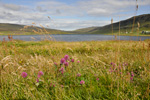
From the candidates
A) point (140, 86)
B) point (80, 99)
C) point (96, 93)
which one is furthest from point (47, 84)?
point (140, 86)

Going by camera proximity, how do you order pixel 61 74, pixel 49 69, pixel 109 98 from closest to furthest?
pixel 109 98
pixel 61 74
pixel 49 69

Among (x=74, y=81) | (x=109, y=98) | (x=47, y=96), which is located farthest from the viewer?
(x=74, y=81)

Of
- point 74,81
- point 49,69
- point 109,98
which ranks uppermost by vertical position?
point 49,69

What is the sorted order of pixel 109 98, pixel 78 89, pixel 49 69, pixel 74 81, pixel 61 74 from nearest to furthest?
pixel 109 98 < pixel 78 89 < pixel 74 81 < pixel 61 74 < pixel 49 69

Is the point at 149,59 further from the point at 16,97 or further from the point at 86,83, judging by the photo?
the point at 16,97

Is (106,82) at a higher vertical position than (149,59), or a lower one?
lower

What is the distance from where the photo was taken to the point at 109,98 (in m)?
1.83

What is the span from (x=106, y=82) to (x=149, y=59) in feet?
6.14

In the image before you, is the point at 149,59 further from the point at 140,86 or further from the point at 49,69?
the point at 49,69

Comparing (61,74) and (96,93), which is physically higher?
(61,74)

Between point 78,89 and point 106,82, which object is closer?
point 78,89

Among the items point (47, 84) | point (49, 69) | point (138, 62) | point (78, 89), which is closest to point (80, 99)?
point (78, 89)

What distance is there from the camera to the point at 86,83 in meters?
2.21

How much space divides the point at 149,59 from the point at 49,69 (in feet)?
9.93
